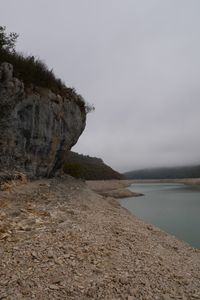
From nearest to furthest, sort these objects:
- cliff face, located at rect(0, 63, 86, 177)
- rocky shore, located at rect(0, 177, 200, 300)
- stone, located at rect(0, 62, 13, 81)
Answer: rocky shore, located at rect(0, 177, 200, 300) < stone, located at rect(0, 62, 13, 81) < cliff face, located at rect(0, 63, 86, 177)

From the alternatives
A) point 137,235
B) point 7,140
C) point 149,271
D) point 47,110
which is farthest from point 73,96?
point 149,271

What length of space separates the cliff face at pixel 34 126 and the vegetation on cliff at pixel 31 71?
786 millimetres

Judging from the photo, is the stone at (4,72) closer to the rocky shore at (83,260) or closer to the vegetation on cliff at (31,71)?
the vegetation on cliff at (31,71)

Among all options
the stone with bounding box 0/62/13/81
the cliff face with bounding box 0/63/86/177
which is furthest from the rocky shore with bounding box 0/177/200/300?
the stone with bounding box 0/62/13/81

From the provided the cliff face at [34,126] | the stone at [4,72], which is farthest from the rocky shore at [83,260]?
the stone at [4,72]

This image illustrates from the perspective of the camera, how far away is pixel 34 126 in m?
20.5

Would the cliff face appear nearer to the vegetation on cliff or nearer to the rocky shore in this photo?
the vegetation on cliff

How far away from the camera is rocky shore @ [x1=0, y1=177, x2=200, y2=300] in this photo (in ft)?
21.3

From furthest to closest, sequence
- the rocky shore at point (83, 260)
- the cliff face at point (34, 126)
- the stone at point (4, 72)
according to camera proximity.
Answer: the cliff face at point (34, 126) → the stone at point (4, 72) → the rocky shore at point (83, 260)

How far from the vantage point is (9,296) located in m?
5.93

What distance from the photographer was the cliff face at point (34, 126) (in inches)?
699

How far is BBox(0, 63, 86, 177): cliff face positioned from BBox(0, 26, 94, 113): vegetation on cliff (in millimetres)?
786

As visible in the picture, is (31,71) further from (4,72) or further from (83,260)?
(83,260)

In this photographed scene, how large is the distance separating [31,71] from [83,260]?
17.4m
